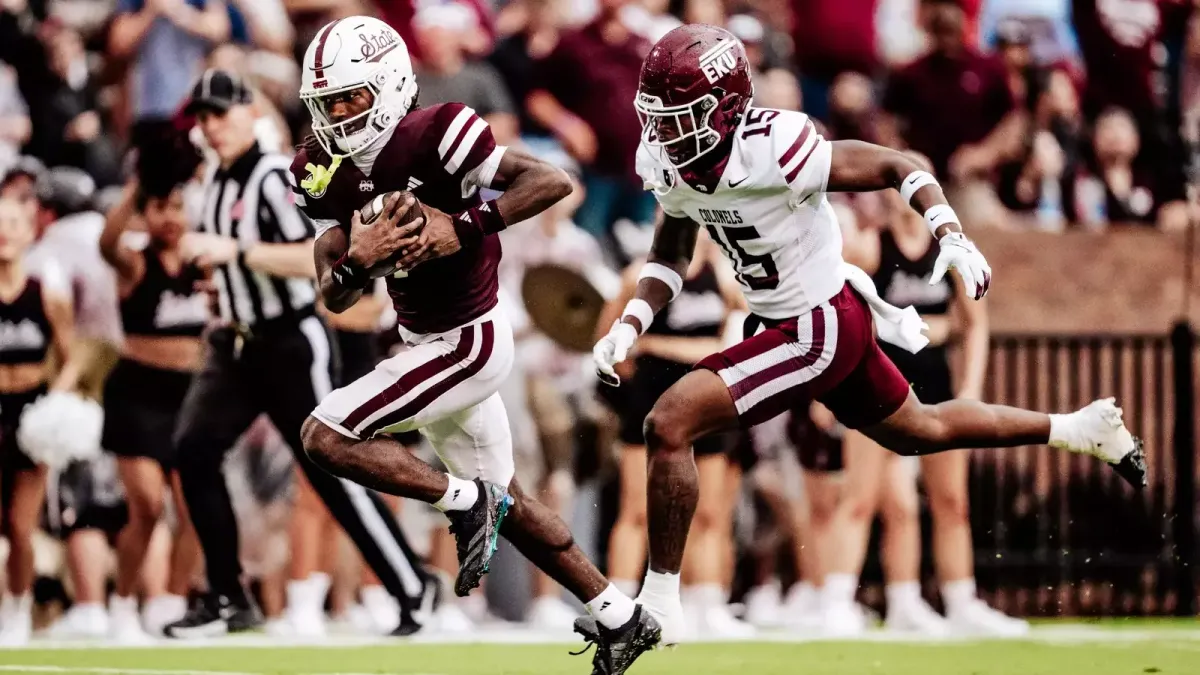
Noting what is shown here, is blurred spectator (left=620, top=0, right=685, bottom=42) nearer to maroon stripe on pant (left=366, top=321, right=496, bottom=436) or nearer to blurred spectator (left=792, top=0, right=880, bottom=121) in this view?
blurred spectator (left=792, top=0, right=880, bottom=121)

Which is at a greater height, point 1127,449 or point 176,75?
point 176,75

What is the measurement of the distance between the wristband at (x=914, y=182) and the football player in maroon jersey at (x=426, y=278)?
116 cm

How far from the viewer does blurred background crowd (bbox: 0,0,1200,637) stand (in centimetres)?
1081

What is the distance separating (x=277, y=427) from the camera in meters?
9.34

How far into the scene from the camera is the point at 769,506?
11484 millimetres

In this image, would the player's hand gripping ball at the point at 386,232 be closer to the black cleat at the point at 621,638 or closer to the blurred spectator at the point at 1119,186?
the black cleat at the point at 621,638

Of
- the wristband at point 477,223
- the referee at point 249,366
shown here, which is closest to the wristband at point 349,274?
the wristband at point 477,223

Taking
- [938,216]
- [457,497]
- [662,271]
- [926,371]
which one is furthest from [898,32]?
[457,497]

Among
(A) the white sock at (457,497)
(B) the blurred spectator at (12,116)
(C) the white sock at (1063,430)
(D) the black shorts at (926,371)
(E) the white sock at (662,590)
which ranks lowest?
(E) the white sock at (662,590)

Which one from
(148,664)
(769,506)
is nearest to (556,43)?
(769,506)

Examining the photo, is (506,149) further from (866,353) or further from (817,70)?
(817,70)

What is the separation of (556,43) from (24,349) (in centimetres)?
382

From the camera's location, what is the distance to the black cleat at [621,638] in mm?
7109

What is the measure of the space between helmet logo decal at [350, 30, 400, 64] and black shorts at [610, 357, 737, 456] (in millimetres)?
3429
